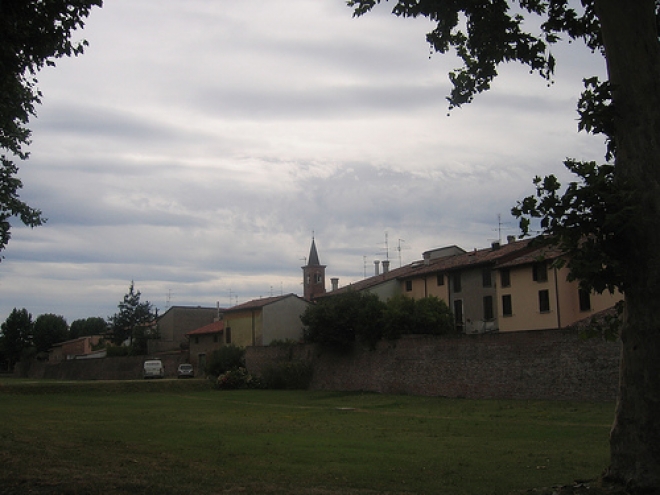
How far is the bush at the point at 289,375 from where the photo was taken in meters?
51.4

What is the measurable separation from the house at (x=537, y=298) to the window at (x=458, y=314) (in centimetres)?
589

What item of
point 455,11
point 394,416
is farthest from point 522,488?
point 394,416

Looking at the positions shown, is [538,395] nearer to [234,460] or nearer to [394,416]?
[394,416]

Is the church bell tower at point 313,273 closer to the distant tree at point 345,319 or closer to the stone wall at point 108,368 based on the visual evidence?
the stone wall at point 108,368

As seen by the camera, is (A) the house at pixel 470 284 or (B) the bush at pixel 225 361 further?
(B) the bush at pixel 225 361

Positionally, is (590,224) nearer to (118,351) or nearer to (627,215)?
(627,215)

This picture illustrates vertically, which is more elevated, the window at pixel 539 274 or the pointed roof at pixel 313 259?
the pointed roof at pixel 313 259

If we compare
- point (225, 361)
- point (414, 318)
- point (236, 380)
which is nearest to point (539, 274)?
point (414, 318)

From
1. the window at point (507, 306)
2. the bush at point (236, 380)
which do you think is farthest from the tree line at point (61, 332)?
the window at point (507, 306)

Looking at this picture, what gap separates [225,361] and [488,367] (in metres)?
27.0

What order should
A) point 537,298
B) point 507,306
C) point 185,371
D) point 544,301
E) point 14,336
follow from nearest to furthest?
point 544,301 → point 537,298 → point 507,306 → point 185,371 → point 14,336

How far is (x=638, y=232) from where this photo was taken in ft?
29.2

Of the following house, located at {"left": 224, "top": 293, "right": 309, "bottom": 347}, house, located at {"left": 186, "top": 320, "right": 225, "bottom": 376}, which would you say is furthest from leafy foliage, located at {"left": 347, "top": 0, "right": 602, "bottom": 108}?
house, located at {"left": 186, "top": 320, "right": 225, "bottom": 376}

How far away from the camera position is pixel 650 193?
9039mm
